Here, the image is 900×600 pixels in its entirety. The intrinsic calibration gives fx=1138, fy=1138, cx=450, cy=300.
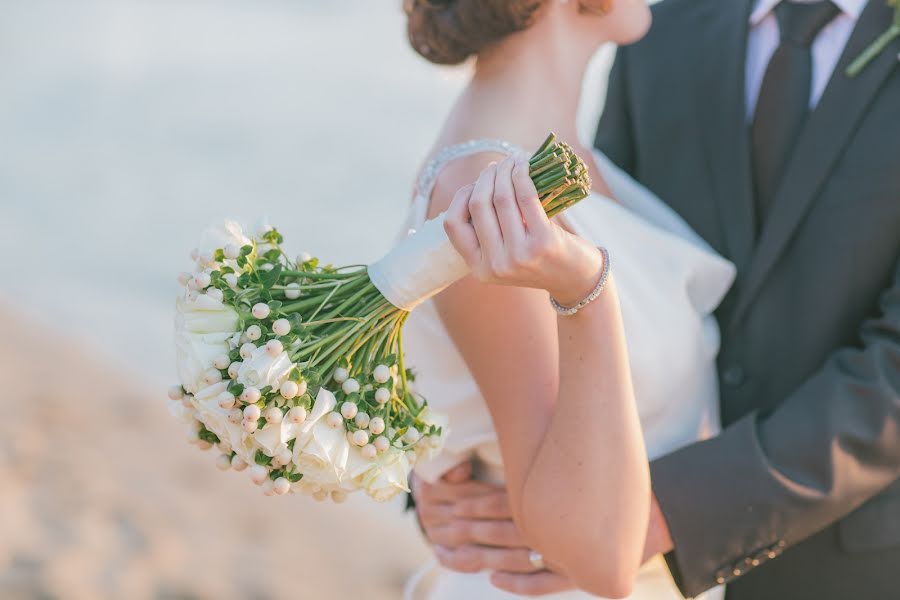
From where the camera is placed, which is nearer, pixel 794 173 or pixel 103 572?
pixel 794 173

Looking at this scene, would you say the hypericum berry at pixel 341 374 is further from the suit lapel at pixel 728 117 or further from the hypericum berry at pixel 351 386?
the suit lapel at pixel 728 117

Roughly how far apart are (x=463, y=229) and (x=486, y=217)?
2.2 inches

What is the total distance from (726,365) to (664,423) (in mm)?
298

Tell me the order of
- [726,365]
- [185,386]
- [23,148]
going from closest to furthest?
1. [185,386]
2. [726,365]
3. [23,148]

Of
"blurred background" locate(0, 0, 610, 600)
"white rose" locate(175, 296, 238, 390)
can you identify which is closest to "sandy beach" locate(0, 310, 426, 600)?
"blurred background" locate(0, 0, 610, 600)

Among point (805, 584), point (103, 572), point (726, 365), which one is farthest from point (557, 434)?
point (103, 572)

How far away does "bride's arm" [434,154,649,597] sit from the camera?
6.01 ft

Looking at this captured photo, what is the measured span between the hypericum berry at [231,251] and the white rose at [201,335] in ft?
0.33

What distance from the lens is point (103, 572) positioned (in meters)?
5.58

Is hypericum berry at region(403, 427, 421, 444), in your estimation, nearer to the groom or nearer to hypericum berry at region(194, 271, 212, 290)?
hypericum berry at region(194, 271, 212, 290)

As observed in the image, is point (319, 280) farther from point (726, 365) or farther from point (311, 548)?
point (311, 548)

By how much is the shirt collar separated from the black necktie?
0.11 feet

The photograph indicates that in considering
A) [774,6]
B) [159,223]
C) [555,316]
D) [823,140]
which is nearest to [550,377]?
[555,316]

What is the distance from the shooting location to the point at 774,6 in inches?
123
